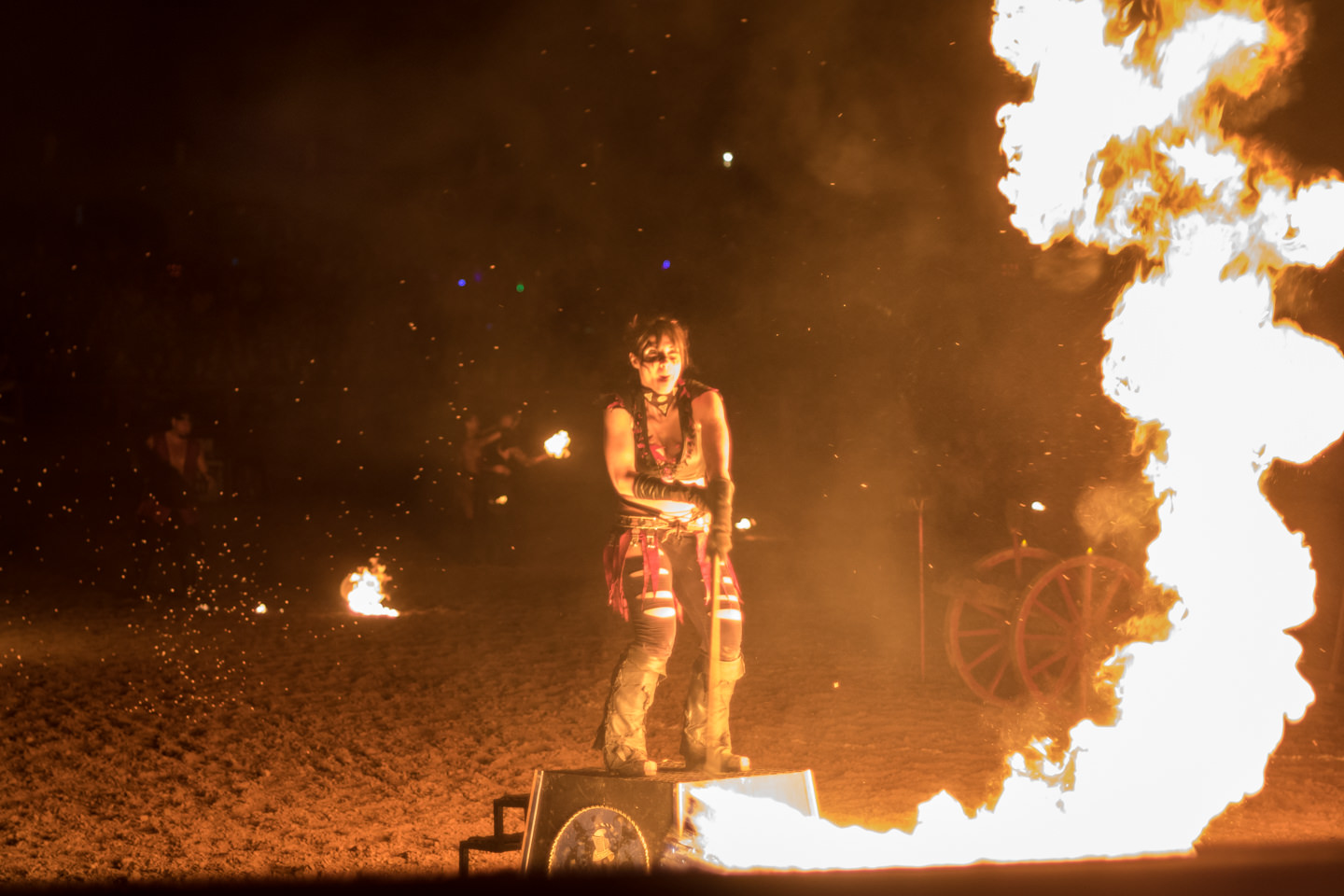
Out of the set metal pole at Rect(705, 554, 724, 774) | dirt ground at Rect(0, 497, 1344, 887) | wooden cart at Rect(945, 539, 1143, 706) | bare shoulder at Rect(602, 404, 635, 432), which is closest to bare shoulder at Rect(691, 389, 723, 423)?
bare shoulder at Rect(602, 404, 635, 432)

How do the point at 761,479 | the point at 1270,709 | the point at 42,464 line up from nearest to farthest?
the point at 1270,709 < the point at 761,479 < the point at 42,464

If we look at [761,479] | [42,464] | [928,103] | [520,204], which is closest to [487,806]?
[928,103]

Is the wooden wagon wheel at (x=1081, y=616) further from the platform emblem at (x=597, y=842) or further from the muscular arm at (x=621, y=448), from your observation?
the platform emblem at (x=597, y=842)

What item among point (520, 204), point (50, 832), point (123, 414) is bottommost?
point (50, 832)

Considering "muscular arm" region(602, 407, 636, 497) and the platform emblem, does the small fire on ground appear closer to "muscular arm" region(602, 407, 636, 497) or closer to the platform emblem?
"muscular arm" region(602, 407, 636, 497)

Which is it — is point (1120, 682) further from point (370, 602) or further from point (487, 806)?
point (370, 602)

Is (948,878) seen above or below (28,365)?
below

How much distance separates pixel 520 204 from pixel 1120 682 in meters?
17.1

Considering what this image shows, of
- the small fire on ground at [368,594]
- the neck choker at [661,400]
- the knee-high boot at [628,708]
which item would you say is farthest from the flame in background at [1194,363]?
the small fire on ground at [368,594]

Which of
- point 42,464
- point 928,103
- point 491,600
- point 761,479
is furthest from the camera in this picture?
point 42,464

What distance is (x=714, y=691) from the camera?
3.65m

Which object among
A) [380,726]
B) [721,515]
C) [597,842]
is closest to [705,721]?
[597,842]

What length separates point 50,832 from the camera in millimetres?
4438

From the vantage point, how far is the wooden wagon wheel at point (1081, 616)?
658 centimetres
